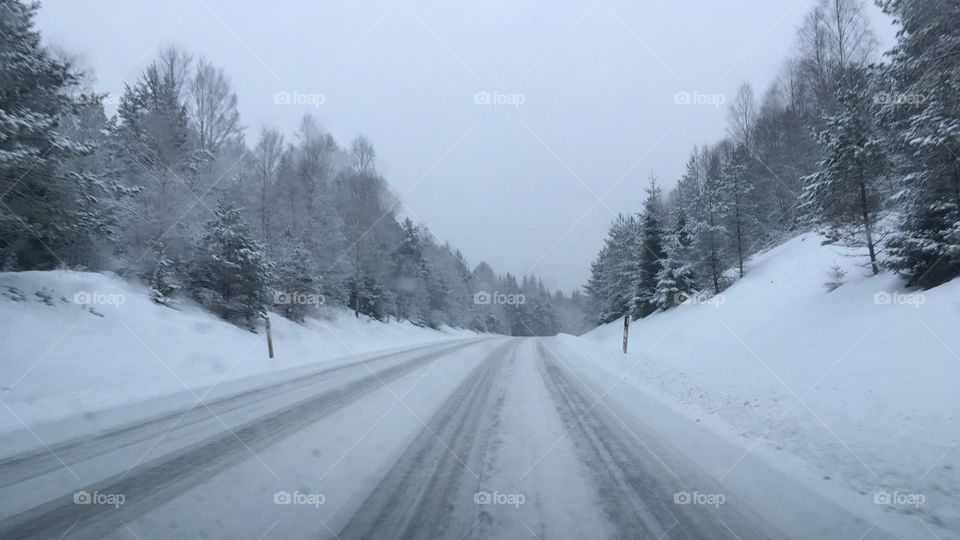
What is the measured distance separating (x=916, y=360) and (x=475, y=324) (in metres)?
67.2

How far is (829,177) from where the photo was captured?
1512 centimetres

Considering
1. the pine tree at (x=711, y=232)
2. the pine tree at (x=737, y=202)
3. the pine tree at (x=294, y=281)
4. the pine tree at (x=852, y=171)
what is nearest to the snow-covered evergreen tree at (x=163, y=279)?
the pine tree at (x=294, y=281)

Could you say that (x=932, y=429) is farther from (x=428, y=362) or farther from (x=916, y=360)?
(x=428, y=362)

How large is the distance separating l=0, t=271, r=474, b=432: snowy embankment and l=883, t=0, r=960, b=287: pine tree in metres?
13.3

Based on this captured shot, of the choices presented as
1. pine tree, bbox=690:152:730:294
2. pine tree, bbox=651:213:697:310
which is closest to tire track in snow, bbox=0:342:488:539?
pine tree, bbox=690:152:730:294

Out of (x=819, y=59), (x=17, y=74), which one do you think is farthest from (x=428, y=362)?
(x=819, y=59)

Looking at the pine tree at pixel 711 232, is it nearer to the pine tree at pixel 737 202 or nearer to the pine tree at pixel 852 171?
the pine tree at pixel 737 202

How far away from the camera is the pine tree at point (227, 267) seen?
17.5 metres

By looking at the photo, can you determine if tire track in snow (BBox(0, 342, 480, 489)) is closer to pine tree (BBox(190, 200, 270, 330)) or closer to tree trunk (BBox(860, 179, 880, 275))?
pine tree (BBox(190, 200, 270, 330))

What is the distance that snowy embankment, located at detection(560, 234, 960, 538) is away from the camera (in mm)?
4219

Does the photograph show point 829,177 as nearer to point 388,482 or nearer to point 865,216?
point 865,216

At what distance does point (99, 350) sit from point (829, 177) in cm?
2092

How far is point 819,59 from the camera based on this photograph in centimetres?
3259

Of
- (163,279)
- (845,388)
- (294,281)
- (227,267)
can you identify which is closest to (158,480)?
(845,388)
